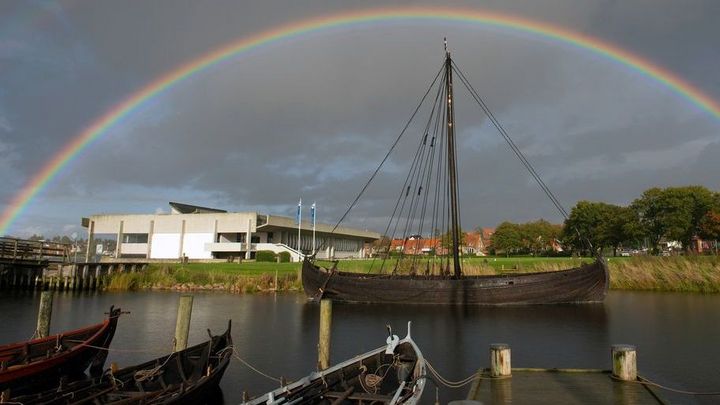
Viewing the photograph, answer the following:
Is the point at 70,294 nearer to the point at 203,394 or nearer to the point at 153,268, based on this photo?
the point at 153,268

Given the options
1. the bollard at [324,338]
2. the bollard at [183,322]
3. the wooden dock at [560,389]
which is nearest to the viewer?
the wooden dock at [560,389]

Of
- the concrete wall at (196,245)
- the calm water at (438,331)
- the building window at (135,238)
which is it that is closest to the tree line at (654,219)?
the calm water at (438,331)

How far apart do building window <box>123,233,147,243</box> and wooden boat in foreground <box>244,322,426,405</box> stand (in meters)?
86.1

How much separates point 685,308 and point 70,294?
47282 millimetres

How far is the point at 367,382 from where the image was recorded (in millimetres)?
11250

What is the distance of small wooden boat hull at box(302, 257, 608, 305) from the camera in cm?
3497

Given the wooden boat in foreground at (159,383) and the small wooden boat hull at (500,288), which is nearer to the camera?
the wooden boat in foreground at (159,383)

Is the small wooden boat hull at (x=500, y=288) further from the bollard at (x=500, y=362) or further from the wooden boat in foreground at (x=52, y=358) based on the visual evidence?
the bollard at (x=500, y=362)

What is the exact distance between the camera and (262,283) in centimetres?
4481

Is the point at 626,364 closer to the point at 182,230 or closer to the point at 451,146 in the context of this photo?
the point at 451,146

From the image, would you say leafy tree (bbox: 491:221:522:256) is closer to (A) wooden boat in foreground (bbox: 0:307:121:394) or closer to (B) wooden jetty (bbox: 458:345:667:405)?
(B) wooden jetty (bbox: 458:345:667:405)

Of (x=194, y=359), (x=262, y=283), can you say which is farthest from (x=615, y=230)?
(x=194, y=359)

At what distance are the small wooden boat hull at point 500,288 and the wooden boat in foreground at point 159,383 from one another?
22.9m

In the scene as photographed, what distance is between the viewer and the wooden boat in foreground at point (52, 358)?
1248cm
